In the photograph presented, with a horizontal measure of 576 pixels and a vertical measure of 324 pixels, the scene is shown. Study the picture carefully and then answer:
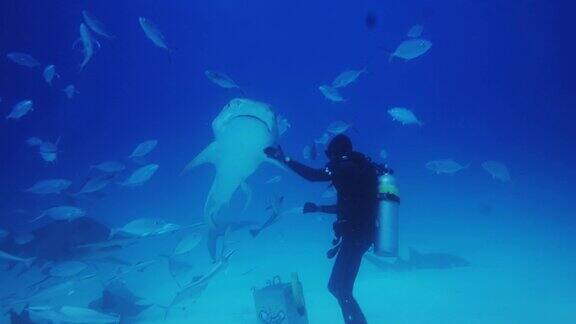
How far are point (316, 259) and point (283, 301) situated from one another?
20.8 meters

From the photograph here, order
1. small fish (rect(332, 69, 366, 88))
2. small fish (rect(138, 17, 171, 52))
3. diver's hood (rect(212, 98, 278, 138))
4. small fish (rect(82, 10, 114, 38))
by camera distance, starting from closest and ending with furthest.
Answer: diver's hood (rect(212, 98, 278, 138)) < small fish (rect(138, 17, 171, 52)) < small fish (rect(82, 10, 114, 38)) < small fish (rect(332, 69, 366, 88))

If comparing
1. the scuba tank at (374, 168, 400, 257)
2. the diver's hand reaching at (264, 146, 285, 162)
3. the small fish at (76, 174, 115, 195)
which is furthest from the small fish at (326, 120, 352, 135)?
the scuba tank at (374, 168, 400, 257)

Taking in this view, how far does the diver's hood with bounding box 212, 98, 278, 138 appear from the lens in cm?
755

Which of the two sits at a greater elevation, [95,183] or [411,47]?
[411,47]

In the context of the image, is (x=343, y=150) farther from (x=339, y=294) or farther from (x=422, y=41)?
(x=422, y=41)

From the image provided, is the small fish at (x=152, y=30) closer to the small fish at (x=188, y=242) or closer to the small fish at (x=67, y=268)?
the small fish at (x=188, y=242)

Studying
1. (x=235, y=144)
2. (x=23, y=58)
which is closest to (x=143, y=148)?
(x=23, y=58)

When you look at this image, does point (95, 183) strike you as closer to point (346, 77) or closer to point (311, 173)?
point (311, 173)

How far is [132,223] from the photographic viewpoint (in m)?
10.1

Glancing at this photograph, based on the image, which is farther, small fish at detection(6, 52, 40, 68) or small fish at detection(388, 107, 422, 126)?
small fish at detection(388, 107, 422, 126)

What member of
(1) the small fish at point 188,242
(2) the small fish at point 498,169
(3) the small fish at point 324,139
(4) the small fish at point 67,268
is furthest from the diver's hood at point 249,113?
(2) the small fish at point 498,169

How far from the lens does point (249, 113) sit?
7.70 metres

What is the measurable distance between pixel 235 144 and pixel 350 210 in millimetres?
4249

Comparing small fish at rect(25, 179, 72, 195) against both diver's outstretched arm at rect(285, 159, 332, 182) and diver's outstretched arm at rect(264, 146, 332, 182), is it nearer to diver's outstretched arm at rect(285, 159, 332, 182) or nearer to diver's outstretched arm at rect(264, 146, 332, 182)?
diver's outstretched arm at rect(264, 146, 332, 182)
